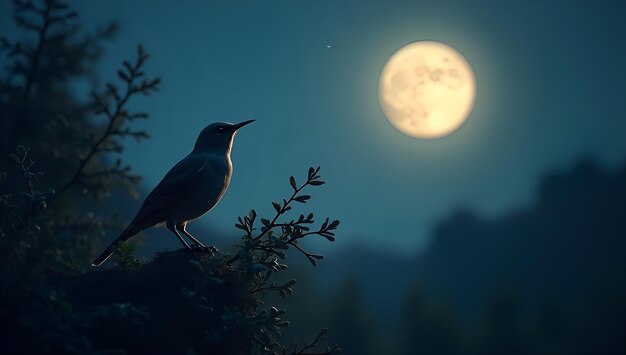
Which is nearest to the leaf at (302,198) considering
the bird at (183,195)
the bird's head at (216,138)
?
the bird at (183,195)

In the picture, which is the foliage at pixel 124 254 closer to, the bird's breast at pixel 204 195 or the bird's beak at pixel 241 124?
the bird's breast at pixel 204 195

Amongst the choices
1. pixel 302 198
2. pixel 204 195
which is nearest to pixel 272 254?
pixel 302 198

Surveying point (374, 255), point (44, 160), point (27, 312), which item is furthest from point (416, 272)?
point (27, 312)

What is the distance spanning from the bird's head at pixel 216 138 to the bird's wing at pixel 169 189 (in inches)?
33.6

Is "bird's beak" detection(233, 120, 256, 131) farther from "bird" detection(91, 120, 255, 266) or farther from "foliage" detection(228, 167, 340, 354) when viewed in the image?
"foliage" detection(228, 167, 340, 354)

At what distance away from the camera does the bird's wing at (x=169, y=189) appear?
21.6ft

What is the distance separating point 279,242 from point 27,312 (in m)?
1.64

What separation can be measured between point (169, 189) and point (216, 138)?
136cm

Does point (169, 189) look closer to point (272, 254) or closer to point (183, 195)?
point (183, 195)

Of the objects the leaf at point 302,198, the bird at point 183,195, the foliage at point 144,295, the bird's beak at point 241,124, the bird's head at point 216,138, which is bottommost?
the foliage at point 144,295

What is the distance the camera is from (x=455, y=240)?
453 ft

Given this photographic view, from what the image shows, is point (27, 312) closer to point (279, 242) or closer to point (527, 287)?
point (279, 242)

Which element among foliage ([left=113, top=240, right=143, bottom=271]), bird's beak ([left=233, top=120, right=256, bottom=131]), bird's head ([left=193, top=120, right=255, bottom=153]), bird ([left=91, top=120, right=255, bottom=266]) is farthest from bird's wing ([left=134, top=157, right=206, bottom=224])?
foliage ([left=113, top=240, right=143, bottom=271])

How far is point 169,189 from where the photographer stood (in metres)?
6.65
